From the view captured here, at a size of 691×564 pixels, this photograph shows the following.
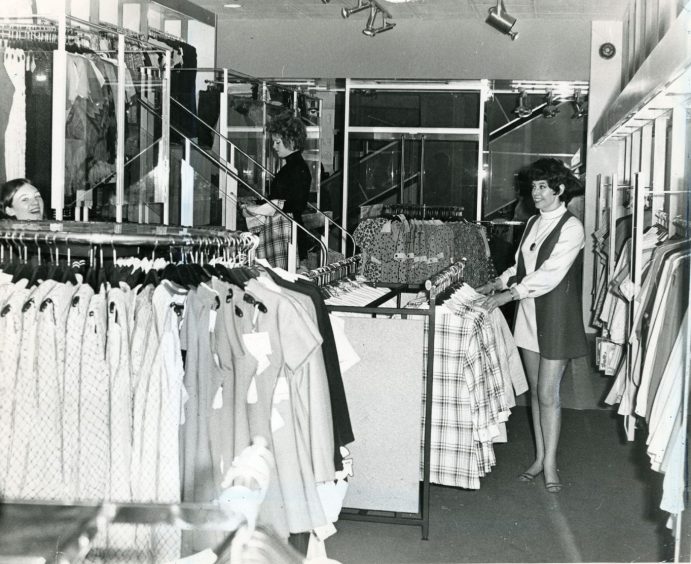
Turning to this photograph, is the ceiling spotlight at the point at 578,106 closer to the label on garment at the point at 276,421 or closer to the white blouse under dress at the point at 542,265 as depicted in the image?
the white blouse under dress at the point at 542,265

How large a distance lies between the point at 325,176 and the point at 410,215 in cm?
296

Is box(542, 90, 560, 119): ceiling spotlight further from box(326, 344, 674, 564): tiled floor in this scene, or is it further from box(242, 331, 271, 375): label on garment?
box(242, 331, 271, 375): label on garment

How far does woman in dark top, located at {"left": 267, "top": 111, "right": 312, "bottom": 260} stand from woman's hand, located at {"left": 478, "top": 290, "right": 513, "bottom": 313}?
8.09ft

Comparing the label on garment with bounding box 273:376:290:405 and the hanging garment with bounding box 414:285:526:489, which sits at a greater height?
the label on garment with bounding box 273:376:290:405

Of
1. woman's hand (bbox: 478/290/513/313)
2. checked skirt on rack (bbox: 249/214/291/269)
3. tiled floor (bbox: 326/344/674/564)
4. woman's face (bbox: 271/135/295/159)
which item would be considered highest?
woman's face (bbox: 271/135/295/159)

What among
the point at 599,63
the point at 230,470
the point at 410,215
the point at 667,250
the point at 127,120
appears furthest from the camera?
the point at 599,63

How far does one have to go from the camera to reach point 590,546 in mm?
3801

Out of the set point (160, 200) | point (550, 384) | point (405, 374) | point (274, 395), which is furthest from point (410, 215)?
point (274, 395)

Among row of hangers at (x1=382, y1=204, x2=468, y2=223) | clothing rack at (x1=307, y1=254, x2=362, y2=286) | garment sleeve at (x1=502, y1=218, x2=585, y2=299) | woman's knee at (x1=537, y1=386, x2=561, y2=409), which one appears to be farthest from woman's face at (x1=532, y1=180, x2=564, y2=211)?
row of hangers at (x1=382, y1=204, x2=468, y2=223)

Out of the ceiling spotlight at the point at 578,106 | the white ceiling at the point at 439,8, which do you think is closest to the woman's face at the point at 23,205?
the white ceiling at the point at 439,8

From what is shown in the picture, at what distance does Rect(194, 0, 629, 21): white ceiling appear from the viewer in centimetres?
871

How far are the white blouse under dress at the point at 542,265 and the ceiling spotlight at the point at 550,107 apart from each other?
17.6ft

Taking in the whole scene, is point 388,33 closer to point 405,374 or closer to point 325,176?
point 325,176

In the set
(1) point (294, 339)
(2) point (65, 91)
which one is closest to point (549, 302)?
(1) point (294, 339)
